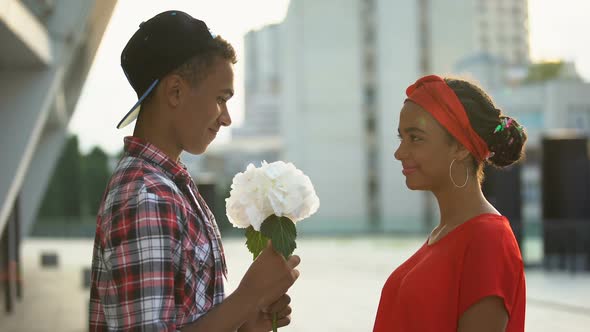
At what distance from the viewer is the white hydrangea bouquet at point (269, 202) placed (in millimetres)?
2072

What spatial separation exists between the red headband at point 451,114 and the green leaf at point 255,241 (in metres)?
0.78

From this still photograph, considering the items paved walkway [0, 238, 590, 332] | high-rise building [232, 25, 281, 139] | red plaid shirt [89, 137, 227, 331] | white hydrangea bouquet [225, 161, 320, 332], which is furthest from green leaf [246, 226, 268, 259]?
high-rise building [232, 25, 281, 139]

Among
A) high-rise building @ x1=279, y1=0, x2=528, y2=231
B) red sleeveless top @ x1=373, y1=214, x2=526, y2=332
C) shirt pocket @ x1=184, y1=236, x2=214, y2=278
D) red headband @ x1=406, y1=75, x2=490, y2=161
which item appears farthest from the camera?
high-rise building @ x1=279, y1=0, x2=528, y2=231

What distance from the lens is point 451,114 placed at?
101 inches

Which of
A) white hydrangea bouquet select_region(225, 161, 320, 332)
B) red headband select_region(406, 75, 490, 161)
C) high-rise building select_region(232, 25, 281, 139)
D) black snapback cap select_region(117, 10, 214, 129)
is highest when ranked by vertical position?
high-rise building select_region(232, 25, 281, 139)

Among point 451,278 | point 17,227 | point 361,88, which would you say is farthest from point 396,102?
point 451,278

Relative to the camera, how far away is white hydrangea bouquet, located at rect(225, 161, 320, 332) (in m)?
2.07

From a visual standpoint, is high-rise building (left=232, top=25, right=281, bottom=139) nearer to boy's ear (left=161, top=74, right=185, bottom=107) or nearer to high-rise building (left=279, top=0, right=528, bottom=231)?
high-rise building (left=279, top=0, right=528, bottom=231)

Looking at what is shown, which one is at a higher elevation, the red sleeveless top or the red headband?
the red headband

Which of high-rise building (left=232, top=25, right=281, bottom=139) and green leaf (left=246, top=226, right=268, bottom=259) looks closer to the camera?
green leaf (left=246, top=226, right=268, bottom=259)

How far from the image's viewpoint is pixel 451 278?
247cm

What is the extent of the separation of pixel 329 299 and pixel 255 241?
1338cm

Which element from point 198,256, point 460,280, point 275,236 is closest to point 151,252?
point 198,256

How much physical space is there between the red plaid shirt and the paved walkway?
9.22 m
